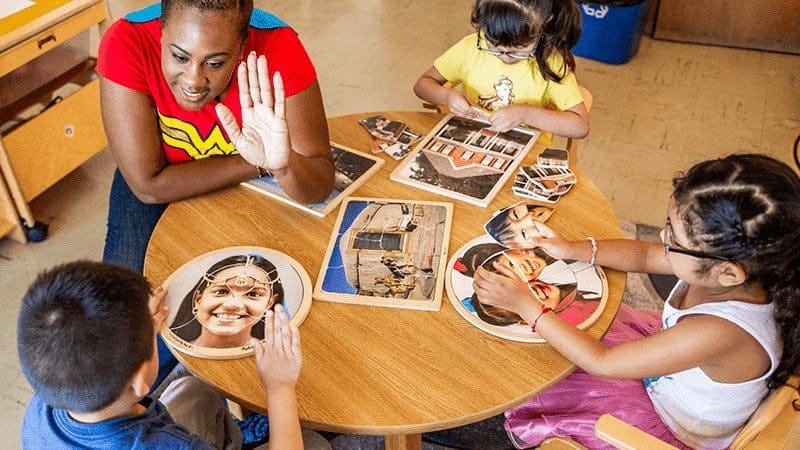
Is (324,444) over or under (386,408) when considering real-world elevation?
under

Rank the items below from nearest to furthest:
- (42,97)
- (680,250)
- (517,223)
Result: 1. (680,250)
2. (517,223)
3. (42,97)

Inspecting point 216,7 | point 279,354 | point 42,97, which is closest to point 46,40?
point 42,97

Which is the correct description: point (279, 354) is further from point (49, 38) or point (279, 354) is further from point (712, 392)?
point (49, 38)

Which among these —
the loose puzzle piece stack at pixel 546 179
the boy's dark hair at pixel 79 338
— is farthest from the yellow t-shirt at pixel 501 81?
the boy's dark hair at pixel 79 338

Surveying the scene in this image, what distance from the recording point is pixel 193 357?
1184mm

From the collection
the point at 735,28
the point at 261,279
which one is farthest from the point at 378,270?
the point at 735,28

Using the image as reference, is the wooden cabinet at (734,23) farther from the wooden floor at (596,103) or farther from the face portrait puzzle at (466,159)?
the face portrait puzzle at (466,159)

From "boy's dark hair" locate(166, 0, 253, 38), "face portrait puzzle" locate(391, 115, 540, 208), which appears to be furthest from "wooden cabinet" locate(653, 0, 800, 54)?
"boy's dark hair" locate(166, 0, 253, 38)

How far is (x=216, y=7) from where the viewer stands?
1.34m

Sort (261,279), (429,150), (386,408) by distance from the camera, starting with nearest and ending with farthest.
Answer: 1. (386,408)
2. (261,279)
3. (429,150)

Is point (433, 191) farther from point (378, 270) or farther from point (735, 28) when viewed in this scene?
point (735, 28)

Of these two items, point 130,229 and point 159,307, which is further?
point 130,229

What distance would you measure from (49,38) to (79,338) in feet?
Result: 5.85

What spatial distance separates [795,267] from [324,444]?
3.09 feet
